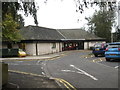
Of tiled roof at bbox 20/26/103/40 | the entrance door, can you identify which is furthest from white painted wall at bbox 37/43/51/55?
the entrance door

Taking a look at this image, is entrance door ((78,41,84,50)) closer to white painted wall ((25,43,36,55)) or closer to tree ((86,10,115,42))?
tree ((86,10,115,42))

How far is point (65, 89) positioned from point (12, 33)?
20959mm

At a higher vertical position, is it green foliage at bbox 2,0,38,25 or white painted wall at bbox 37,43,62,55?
green foliage at bbox 2,0,38,25

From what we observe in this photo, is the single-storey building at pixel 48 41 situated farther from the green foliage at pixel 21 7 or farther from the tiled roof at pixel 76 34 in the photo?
the green foliage at pixel 21 7

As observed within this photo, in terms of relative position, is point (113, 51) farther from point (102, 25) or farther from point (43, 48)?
point (102, 25)

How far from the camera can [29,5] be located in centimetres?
692

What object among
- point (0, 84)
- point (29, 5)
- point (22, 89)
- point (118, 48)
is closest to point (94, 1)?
point (29, 5)

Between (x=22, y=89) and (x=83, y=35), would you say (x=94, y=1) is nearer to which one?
(x=22, y=89)

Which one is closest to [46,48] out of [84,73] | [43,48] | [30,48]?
[43,48]

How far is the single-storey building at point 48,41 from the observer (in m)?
28.6

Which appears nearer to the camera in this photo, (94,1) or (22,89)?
(94,1)

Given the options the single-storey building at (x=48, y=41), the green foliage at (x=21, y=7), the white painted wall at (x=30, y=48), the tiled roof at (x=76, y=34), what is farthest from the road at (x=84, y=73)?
the tiled roof at (x=76, y=34)

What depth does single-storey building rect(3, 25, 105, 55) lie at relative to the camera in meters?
28.6

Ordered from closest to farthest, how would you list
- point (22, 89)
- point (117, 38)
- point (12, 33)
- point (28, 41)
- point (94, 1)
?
point (94, 1) < point (22, 89) < point (12, 33) < point (28, 41) < point (117, 38)
